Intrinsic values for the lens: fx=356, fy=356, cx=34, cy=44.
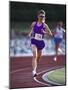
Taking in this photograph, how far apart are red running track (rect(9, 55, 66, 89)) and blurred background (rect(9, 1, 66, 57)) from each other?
0.10 meters

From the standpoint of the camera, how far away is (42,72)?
5.75m

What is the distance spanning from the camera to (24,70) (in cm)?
564

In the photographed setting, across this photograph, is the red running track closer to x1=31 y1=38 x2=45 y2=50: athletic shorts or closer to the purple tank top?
x1=31 y1=38 x2=45 y2=50: athletic shorts

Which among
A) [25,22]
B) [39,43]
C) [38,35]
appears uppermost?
[25,22]

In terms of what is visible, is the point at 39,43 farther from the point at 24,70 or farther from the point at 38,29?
the point at 24,70

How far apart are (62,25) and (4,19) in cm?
98

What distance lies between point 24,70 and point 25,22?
2.49ft

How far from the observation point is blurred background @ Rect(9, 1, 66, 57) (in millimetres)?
5539

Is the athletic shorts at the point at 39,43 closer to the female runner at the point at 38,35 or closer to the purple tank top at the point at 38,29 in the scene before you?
the female runner at the point at 38,35

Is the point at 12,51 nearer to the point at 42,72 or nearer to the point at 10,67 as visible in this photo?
the point at 10,67

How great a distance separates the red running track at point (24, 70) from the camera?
5.57 metres

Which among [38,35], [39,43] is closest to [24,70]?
[39,43]

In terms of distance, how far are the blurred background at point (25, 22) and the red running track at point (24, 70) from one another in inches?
3.8

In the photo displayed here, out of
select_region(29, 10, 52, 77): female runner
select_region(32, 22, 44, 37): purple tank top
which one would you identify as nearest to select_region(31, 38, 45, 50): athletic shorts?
select_region(29, 10, 52, 77): female runner
